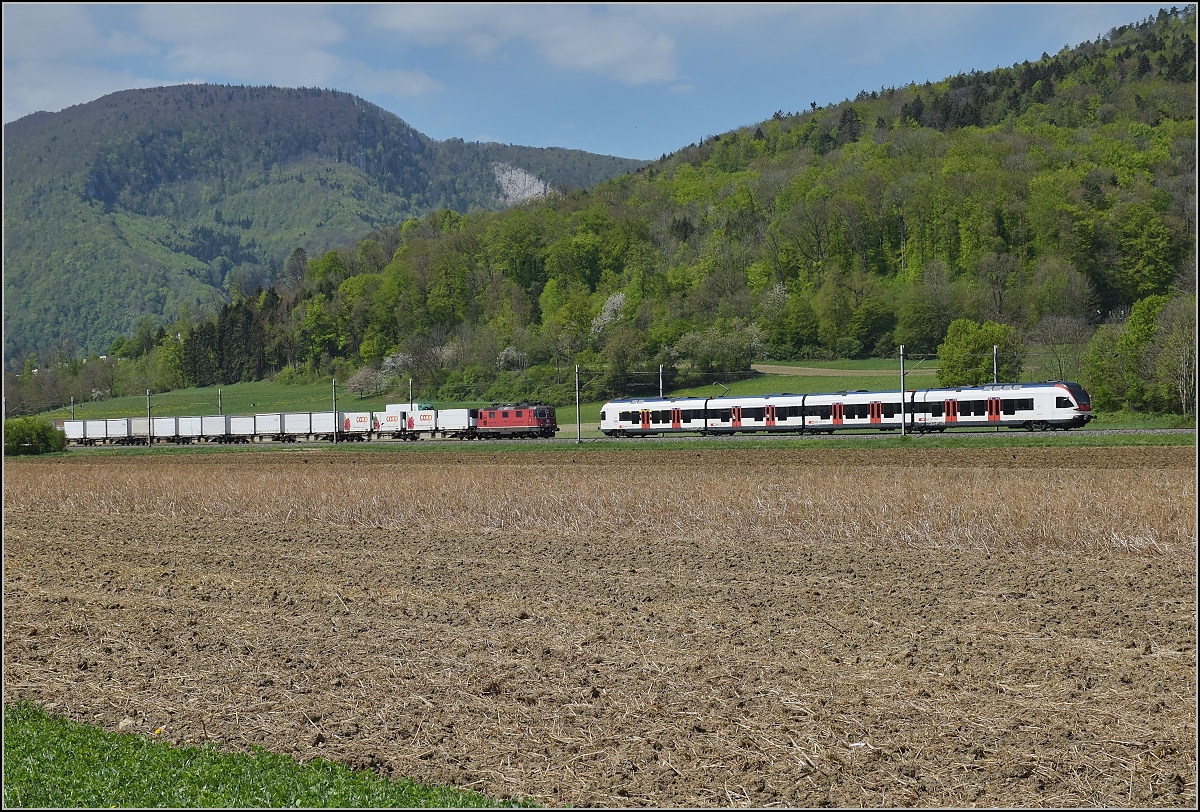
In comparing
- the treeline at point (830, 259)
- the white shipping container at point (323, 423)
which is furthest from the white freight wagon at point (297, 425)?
the treeline at point (830, 259)

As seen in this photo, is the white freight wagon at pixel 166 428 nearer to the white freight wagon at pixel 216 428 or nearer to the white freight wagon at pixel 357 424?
the white freight wagon at pixel 216 428

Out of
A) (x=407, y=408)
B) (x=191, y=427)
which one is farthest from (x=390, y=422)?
(x=191, y=427)

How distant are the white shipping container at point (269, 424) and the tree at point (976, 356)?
194 feet

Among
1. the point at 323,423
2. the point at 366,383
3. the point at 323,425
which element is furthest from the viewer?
the point at 366,383

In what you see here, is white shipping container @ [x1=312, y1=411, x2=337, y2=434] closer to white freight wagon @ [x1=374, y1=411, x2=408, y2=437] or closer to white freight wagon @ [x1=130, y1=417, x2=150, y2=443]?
white freight wagon @ [x1=374, y1=411, x2=408, y2=437]

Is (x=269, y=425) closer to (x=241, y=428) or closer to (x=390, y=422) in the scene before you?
(x=241, y=428)

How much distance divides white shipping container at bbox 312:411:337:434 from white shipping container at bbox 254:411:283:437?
4538mm

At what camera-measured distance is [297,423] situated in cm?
9288

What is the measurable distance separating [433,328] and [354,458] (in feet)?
295

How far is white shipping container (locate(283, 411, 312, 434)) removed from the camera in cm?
9194

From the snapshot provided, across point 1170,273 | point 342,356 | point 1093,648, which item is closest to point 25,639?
point 1093,648

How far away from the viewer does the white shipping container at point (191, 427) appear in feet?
323

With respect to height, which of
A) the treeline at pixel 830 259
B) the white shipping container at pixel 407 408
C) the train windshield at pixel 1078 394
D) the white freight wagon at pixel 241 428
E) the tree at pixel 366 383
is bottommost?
the white freight wagon at pixel 241 428

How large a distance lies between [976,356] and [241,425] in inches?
2634
